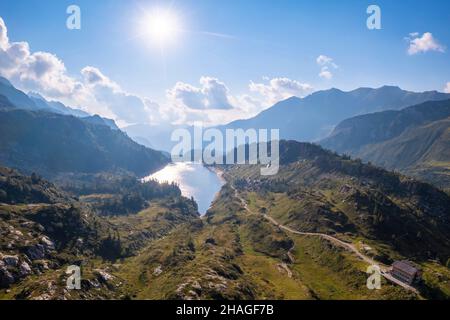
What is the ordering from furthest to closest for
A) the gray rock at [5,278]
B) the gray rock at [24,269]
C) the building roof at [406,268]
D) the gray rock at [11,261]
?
the gray rock at [24,269] → the gray rock at [11,261] → the building roof at [406,268] → the gray rock at [5,278]

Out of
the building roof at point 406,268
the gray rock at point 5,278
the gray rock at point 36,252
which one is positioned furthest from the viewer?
the gray rock at point 36,252

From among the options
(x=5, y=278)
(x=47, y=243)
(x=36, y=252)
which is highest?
(x=47, y=243)

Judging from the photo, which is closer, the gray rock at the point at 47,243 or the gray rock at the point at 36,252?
the gray rock at the point at 36,252

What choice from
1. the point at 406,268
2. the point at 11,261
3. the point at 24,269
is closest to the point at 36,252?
the point at 24,269

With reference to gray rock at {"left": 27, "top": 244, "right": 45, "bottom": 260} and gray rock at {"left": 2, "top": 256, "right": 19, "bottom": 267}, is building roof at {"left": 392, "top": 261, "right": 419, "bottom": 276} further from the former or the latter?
gray rock at {"left": 27, "top": 244, "right": 45, "bottom": 260}

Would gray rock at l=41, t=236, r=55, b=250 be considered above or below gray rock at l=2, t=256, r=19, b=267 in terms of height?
below

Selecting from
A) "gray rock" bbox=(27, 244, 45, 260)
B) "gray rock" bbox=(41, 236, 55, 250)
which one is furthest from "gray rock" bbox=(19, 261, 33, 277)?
"gray rock" bbox=(41, 236, 55, 250)

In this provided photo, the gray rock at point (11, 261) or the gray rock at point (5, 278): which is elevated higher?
the gray rock at point (11, 261)

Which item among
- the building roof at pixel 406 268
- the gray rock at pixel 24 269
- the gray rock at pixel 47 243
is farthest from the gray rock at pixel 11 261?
the building roof at pixel 406 268

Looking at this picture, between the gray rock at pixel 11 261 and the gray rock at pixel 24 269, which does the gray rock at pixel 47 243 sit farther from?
the gray rock at pixel 11 261

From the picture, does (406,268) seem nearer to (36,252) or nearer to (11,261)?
(11,261)

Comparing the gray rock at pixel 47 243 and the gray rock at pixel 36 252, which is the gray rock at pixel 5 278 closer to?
the gray rock at pixel 36 252
